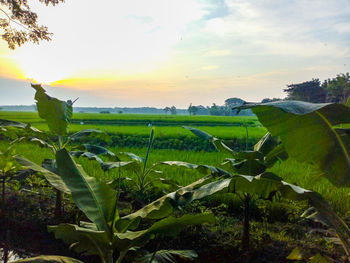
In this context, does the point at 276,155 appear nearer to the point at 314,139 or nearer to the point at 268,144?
the point at 268,144

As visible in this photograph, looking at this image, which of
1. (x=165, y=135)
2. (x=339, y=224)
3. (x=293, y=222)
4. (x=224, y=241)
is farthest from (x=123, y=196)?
(x=165, y=135)

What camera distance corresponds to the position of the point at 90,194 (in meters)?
1.57

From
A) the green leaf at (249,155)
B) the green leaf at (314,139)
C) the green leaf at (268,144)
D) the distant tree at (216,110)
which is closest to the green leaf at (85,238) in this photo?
the green leaf at (314,139)

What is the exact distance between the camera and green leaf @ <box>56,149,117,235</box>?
1.51m

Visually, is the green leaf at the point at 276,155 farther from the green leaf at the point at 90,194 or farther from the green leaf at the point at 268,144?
the green leaf at the point at 90,194

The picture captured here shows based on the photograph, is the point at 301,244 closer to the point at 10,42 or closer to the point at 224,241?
the point at 224,241

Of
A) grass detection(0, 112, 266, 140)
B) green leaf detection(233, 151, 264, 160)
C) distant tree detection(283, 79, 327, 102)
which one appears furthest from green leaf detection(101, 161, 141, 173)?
distant tree detection(283, 79, 327, 102)

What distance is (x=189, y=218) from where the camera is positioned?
1476 millimetres

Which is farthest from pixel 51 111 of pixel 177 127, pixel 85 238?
pixel 177 127

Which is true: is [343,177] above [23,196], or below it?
above

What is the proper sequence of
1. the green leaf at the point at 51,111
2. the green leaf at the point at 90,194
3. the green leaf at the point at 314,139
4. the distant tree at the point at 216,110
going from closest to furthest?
1. the green leaf at the point at 314,139
2. the green leaf at the point at 90,194
3. the green leaf at the point at 51,111
4. the distant tree at the point at 216,110

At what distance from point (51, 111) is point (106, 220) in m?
1.36

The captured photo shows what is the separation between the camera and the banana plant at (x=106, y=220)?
1.44 metres

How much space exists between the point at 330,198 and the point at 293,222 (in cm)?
78
